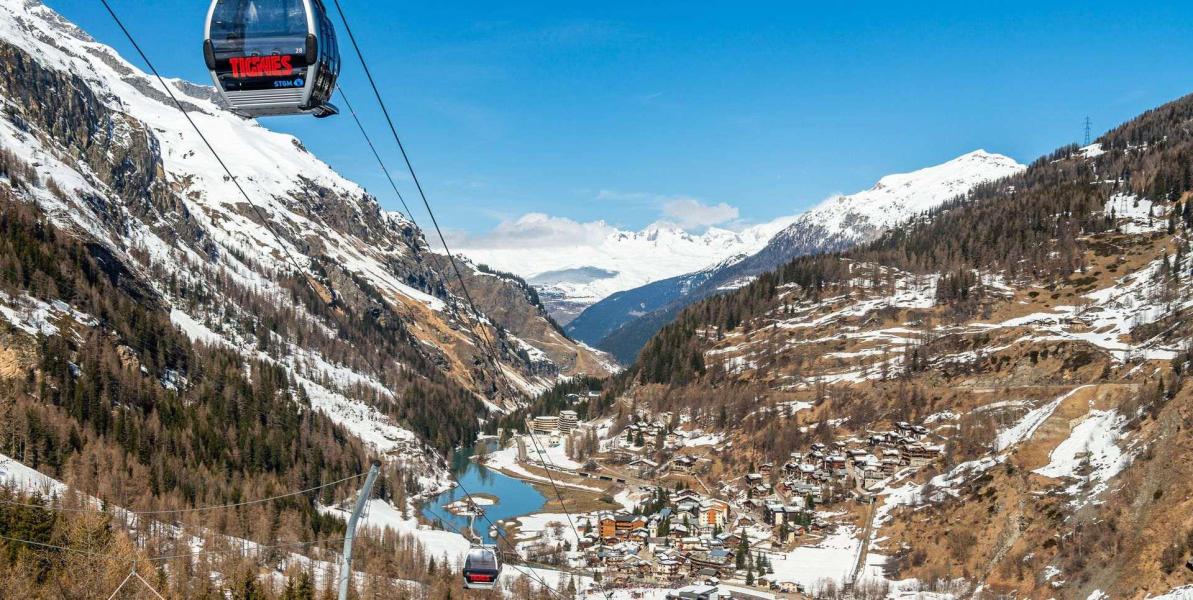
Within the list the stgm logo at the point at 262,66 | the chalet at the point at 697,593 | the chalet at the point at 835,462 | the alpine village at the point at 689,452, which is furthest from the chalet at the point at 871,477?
the stgm logo at the point at 262,66

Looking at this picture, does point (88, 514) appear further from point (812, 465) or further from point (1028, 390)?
point (1028, 390)

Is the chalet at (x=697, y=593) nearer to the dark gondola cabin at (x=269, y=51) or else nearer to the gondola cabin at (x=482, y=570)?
the gondola cabin at (x=482, y=570)

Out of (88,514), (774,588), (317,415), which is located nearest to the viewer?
(88,514)

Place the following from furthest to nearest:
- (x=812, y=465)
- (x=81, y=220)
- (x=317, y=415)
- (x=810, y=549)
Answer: (x=81, y=220) < (x=317, y=415) < (x=812, y=465) < (x=810, y=549)

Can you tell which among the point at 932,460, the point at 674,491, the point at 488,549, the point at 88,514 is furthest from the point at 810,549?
the point at 88,514

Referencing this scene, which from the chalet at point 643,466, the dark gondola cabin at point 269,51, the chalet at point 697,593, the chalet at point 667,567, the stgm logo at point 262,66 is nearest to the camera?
the dark gondola cabin at point 269,51

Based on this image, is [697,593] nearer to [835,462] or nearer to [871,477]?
[871,477]

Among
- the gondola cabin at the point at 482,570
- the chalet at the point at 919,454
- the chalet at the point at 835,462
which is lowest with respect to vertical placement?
the chalet at the point at 835,462

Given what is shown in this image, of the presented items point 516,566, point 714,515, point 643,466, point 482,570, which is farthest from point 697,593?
point 643,466

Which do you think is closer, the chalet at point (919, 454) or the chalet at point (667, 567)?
the chalet at point (667, 567)
